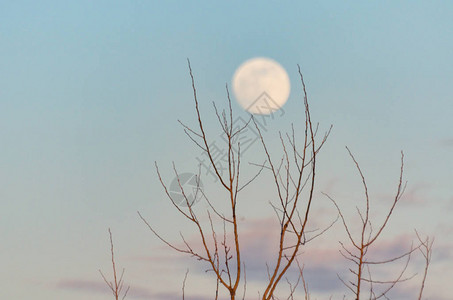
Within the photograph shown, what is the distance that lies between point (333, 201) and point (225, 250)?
4.45 feet

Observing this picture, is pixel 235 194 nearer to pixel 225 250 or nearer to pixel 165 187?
pixel 165 187

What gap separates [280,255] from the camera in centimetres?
368

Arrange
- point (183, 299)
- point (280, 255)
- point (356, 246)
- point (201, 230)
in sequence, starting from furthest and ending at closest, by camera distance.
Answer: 1. point (183, 299)
2. point (356, 246)
3. point (201, 230)
4. point (280, 255)

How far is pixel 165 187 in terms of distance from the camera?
4.15m

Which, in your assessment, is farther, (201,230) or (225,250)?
(225,250)

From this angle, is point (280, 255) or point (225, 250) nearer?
point (280, 255)

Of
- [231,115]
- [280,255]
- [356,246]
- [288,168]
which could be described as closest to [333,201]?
[356,246]

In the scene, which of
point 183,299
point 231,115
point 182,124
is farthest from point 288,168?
point 183,299

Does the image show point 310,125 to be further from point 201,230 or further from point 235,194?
point 201,230

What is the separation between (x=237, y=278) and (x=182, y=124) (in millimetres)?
1540

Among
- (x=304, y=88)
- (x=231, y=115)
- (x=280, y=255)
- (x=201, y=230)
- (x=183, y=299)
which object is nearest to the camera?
(x=280, y=255)

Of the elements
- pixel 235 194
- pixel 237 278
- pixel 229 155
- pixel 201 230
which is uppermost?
pixel 229 155

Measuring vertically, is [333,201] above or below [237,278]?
above

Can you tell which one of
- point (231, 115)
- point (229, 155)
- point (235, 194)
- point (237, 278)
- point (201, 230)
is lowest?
point (237, 278)
